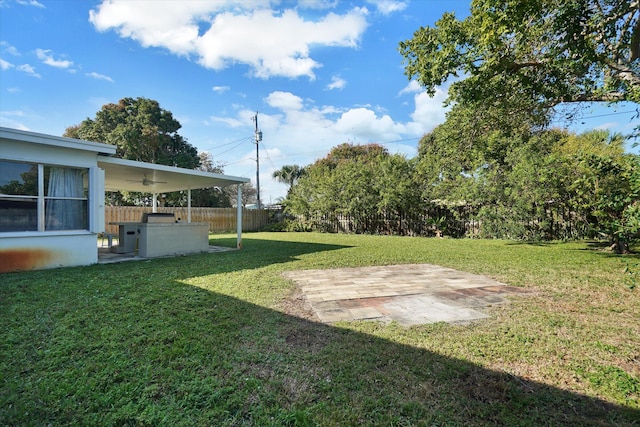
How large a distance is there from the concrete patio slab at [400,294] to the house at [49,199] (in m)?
4.61

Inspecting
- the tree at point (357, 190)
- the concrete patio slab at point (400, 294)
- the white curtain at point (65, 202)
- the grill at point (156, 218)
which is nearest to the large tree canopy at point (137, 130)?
the tree at point (357, 190)

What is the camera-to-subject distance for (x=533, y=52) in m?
5.68

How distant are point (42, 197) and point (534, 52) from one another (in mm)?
9848

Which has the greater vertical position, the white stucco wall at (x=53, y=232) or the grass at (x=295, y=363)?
the white stucco wall at (x=53, y=232)

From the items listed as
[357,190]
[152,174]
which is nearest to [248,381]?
[152,174]

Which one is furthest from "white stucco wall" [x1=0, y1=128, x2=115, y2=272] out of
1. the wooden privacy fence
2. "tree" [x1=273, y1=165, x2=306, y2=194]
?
"tree" [x1=273, y1=165, x2=306, y2=194]

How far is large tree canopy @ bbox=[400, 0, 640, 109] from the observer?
441cm

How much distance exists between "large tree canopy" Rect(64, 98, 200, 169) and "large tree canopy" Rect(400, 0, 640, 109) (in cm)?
1825

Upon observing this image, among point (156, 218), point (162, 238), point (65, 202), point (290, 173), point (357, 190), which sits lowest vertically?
point (162, 238)

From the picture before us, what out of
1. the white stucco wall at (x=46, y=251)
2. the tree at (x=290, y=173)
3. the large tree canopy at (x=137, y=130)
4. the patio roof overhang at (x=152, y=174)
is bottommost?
the white stucco wall at (x=46, y=251)

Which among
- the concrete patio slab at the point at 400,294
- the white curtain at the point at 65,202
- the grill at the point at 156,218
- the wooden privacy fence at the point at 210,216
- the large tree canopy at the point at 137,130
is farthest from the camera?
the large tree canopy at the point at 137,130

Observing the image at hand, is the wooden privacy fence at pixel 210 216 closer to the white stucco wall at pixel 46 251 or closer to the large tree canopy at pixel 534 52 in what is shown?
the white stucco wall at pixel 46 251

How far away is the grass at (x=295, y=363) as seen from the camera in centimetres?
174

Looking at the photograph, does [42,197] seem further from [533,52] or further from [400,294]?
[533,52]
